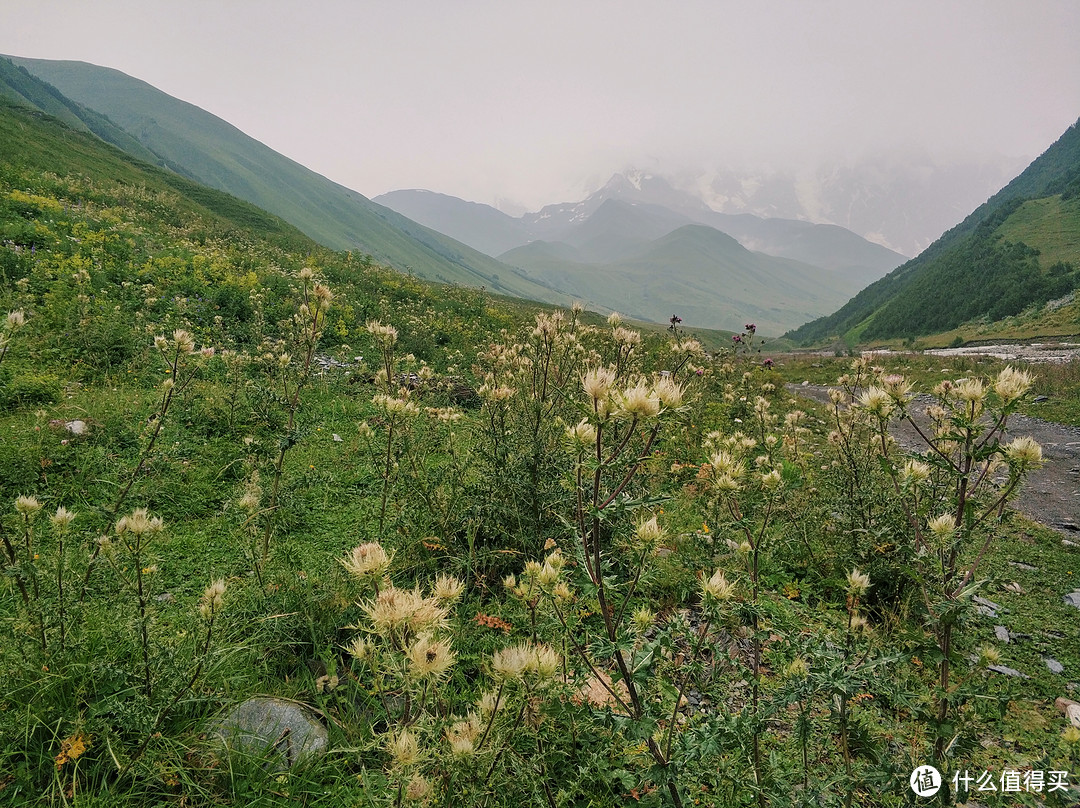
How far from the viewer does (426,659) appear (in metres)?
1.54

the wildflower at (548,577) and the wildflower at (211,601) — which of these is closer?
the wildflower at (548,577)

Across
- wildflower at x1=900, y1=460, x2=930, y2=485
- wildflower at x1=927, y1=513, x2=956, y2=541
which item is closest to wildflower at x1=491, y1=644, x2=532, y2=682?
wildflower at x1=927, y1=513, x2=956, y2=541

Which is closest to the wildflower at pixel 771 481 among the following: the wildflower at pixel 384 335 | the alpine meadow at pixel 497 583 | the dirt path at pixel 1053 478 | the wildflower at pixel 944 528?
the alpine meadow at pixel 497 583

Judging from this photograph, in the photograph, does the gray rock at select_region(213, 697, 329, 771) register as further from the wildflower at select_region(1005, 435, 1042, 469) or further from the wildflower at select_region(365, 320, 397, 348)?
the wildflower at select_region(1005, 435, 1042, 469)

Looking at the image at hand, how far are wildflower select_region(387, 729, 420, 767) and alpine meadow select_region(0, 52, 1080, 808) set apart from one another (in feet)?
0.04

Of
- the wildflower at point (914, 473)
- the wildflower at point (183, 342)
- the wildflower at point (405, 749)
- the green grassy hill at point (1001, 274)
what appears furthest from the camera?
the green grassy hill at point (1001, 274)

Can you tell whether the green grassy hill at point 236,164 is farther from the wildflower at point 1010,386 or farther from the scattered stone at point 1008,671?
the wildflower at point 1010,386

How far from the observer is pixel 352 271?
17.2 meters

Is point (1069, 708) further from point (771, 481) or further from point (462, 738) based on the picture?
point (462, 738)

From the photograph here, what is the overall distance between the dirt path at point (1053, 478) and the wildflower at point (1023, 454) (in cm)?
310

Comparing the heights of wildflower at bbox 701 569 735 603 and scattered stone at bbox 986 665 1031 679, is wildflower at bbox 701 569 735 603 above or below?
above

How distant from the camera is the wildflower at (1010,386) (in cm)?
234

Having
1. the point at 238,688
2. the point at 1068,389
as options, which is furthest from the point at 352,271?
the point at 1068,389

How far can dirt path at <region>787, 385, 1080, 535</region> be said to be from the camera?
738cm
